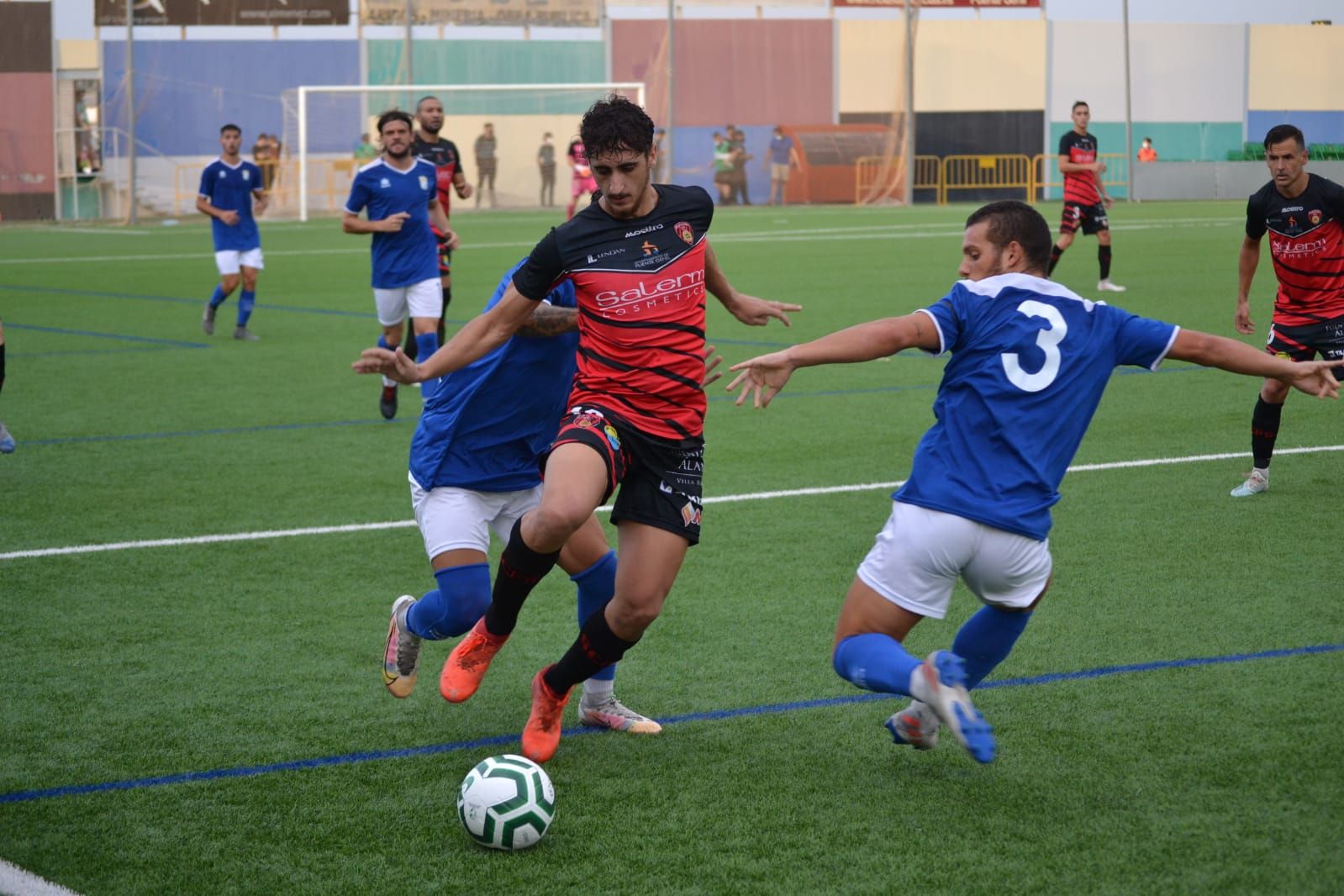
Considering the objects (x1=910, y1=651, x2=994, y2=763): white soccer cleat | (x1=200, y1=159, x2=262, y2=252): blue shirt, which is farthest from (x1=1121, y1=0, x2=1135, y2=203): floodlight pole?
(x1=910, y1=651, x2=994, y2=763): white soccer cleat

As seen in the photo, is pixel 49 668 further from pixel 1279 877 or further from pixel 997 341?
pixel 1279 877

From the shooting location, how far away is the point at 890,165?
46.8 metres

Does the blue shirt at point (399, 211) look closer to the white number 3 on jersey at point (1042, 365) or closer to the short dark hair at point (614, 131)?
the short dark hair at point (614, 131)

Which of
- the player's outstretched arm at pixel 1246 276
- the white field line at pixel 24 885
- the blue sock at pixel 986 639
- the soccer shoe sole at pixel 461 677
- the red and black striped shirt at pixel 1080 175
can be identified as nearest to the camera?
the white field line at pixel 24 885

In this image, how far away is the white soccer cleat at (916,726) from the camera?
4.40m

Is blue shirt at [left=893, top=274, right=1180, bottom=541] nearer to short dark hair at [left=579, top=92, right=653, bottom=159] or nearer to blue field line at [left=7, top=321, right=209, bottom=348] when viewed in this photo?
short dark hair at [left=579, top=92, right=653, bottom=159]

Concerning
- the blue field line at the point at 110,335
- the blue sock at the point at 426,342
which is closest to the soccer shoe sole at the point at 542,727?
the blue sock at the point at 426,342

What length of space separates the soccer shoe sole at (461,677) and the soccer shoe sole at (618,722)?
41 cm

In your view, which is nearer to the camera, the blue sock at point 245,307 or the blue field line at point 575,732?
the blue field line at point 575,732

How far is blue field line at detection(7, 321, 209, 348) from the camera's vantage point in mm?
16078

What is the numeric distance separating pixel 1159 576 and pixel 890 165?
41441mm

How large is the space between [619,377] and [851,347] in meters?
0.95

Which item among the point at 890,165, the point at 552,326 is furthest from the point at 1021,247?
the point at 890,165

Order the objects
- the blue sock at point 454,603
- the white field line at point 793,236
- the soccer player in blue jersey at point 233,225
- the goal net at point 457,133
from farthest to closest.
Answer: the goal net at point 457,133 < the white field line at point 793,236 < the soccer player in blue jersey at point 233,225 < the blue sock at point 454,603
